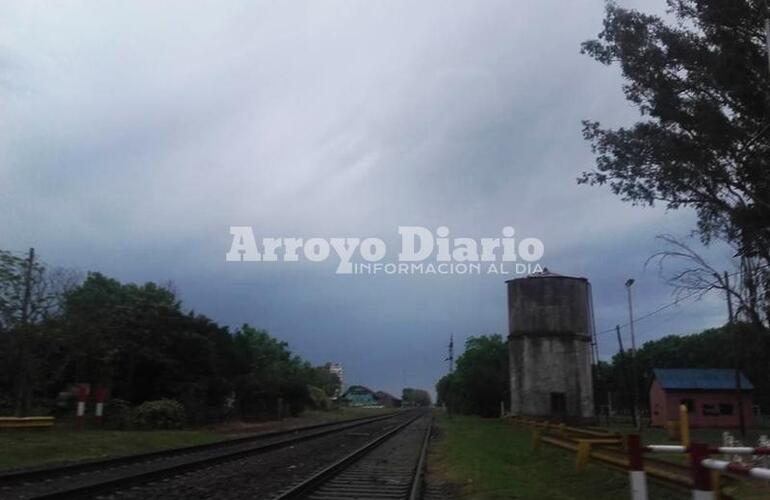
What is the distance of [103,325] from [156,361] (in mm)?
5233

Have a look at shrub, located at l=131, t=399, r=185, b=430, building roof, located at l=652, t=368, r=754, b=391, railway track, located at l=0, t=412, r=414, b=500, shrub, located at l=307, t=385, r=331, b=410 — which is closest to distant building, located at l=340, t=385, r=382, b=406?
shrub, located at l=307, t=385, r=331, b=410

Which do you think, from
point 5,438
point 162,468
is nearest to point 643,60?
→ point 162,468

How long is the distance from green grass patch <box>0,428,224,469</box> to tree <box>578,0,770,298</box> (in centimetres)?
1539

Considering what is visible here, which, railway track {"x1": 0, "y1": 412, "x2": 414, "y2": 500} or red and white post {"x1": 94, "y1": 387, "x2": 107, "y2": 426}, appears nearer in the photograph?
railway track {"x1": 0, "y1": 412, "x2": 414, "y2": 500}

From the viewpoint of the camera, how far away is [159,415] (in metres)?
33.7

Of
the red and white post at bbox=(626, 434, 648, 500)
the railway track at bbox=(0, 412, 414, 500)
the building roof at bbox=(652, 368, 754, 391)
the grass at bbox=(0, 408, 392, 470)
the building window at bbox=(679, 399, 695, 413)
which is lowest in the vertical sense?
the railway track at bbox=(0, 412, 414, 500)

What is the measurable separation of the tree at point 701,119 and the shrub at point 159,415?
22.3m

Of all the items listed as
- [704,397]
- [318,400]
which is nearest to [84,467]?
[704,397]

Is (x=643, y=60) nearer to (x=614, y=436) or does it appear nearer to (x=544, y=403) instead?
(x=614, y=436)

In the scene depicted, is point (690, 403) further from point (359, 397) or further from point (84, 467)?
point (359, 397)

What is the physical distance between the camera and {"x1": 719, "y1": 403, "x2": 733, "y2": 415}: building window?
5544 centimetres

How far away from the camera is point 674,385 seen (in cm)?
5672

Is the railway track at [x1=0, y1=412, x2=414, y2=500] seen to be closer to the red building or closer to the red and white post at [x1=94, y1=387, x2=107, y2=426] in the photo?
the red and white post at [x1=94, y1=387, x2=107, y2=426]

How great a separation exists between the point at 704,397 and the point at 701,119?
42.8 metres
